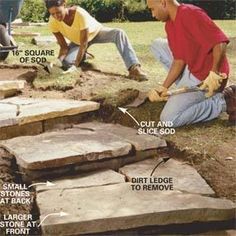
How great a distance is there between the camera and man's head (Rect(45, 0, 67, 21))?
1.75 meters

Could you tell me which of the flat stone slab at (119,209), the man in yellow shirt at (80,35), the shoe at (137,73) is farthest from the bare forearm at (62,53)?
the flat stone slab at (119,209)

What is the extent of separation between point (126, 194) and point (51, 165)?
22 cm

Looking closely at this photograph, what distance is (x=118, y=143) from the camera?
1584 millimetres

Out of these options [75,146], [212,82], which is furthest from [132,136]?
[212,82]

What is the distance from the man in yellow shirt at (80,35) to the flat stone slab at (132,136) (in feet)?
0.78

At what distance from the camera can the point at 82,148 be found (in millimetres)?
1548

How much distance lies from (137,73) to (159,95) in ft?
0.62

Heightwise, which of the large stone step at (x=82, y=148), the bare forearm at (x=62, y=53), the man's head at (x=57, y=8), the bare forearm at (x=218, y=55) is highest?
the man's head at (x=57, y=8)

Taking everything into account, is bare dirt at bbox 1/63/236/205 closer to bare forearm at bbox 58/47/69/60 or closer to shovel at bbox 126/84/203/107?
shovel at bbox 126/84/203/107

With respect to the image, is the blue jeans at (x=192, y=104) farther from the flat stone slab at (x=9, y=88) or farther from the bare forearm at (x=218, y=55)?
the flat stone slab at (x=9, y=88)

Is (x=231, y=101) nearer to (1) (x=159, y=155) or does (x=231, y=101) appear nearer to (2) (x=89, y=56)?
(1) (x=159, y=155)

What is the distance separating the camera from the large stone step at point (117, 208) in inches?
51.2

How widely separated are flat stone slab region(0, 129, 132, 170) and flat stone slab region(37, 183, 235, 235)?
95 mm

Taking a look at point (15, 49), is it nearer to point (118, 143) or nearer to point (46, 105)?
point (46, 105)
